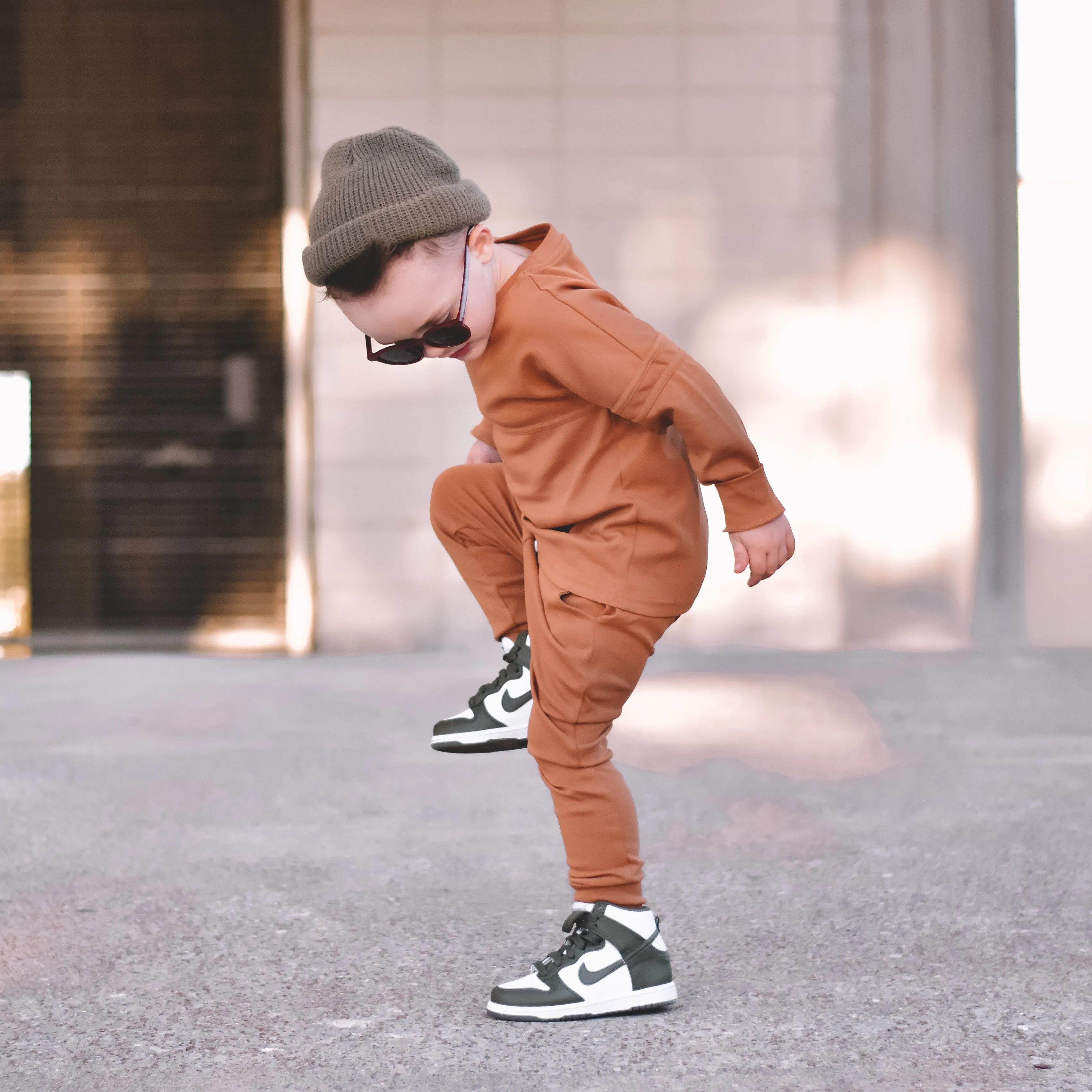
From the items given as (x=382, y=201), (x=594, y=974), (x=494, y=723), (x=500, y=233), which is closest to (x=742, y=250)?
(x=500, y=233)

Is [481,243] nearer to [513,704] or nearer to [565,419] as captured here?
[565,419]

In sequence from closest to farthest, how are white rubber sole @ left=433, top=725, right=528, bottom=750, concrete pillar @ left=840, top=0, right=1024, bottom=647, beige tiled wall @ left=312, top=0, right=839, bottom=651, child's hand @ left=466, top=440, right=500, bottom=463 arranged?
white rubber sole @ left=433, top=725, right=528, bottom=750 < child's hand @ left=466, top=440, right=500, bottom=463 < beige tiled wall @ left=312, top=0, right=839, bottom=651 < concrete pillar @ left=840, top=0, right=1024, bottom=647

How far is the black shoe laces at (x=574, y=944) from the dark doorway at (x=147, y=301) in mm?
4877

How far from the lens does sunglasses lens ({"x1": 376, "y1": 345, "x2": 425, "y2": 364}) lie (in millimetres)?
1868

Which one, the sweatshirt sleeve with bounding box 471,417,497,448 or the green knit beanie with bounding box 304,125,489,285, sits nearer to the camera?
the green knit beanie with bounding box 304,125,489,285

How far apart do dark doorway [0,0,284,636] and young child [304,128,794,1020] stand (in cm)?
483

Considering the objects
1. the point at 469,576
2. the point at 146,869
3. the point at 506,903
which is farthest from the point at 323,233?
the point at 146,869

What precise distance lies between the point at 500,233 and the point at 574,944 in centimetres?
487

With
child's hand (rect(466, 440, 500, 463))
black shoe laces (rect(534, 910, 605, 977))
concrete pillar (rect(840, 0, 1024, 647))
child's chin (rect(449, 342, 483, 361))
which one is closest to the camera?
child's chin (rect(449, 342, 483, 361))

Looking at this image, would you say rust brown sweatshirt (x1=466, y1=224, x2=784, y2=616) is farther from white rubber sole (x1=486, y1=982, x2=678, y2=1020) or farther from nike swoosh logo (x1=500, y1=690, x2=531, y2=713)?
white rubber sole (x1=486, y1=982, x2=678, y2=1020)

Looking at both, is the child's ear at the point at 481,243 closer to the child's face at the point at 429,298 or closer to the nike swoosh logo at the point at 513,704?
the child's face at the point at 429,298

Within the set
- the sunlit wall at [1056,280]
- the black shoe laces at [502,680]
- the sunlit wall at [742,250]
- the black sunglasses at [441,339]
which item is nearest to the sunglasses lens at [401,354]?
the black sunglasses at [441,339]

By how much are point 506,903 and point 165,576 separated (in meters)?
4.62

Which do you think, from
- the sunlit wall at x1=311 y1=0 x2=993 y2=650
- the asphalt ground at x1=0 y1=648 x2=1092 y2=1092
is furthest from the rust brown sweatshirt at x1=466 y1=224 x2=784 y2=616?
the sunlit wall at x1=311 y1=0 x2=993 y2=650
